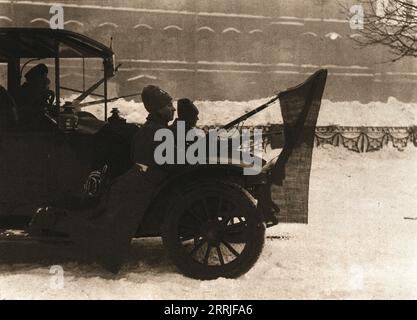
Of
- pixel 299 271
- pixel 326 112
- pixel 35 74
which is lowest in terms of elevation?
pixel 299 271

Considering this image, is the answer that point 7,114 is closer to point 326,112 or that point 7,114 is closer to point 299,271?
point 299,271

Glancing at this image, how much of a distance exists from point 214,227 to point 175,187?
0.48 m

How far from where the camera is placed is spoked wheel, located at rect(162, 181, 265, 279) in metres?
4.54

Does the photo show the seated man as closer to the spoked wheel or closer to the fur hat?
the fur hat

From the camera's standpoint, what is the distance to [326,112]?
57.7 feet

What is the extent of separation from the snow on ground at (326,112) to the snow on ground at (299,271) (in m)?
8.23

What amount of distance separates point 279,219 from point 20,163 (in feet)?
8.01

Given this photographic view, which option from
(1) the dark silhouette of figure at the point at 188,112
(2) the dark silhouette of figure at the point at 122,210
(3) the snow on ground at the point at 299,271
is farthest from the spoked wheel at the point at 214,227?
(1) the dark silhouette of figure at the point at 188,112

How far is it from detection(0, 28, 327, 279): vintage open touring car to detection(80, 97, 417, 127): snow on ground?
9.76 metres

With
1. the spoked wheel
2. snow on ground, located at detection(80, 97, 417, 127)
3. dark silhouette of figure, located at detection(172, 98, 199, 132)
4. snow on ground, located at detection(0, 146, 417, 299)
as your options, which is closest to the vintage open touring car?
the spoked wheel

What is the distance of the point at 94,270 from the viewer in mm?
4875

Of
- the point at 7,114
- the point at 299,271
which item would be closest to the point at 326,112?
the point at 299,271

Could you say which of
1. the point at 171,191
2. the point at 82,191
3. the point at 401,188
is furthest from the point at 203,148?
the point at 401,188

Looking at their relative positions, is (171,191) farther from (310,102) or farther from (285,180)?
(310,102)
